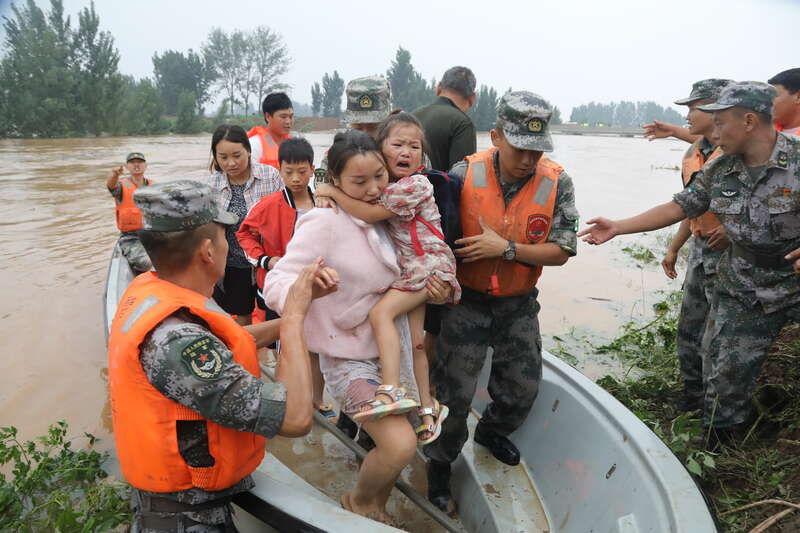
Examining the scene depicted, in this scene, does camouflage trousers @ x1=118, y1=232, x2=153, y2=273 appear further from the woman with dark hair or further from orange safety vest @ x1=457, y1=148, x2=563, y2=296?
orange safety vest @ x1=457, y1=148, x2=563, y2=296

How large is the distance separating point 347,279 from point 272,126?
2778 mm

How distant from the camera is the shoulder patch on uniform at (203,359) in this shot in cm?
126

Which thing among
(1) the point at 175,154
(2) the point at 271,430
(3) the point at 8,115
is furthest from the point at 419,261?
(3) the point at 8,115

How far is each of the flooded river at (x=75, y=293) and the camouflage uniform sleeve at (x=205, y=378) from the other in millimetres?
2764

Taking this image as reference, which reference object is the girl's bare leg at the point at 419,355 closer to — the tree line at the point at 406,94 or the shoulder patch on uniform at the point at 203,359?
the shoulder patch on uniform at the point at 203,359

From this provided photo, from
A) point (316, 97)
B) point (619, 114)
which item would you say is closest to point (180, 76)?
point (316, 97)

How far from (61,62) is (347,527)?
39660 mm

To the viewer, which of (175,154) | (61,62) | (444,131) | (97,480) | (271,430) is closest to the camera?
(271,430)

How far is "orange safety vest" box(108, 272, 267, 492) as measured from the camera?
1.33m

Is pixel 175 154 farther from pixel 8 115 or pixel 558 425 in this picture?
pixel 558 425

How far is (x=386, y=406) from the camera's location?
1.77 metres

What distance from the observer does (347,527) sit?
1.58 metres

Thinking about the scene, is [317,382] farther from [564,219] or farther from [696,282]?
[696,282]

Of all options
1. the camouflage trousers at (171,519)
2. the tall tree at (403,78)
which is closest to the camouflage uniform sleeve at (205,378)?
the camouflage trousers at (171,519)
